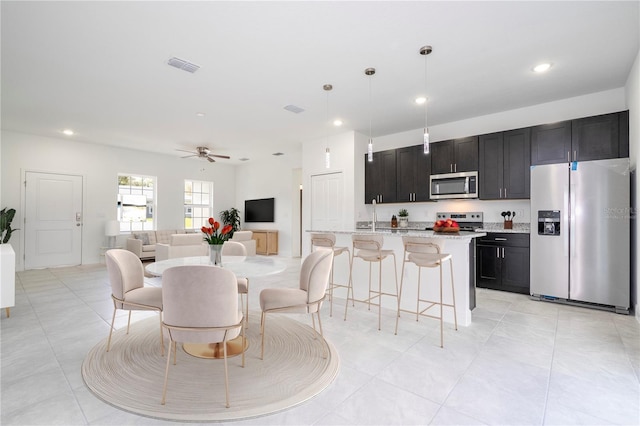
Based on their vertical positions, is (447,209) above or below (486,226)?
above

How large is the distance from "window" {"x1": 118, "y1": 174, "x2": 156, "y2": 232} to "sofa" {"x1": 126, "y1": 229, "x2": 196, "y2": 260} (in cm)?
32

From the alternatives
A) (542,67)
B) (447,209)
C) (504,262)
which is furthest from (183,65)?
(504,262)

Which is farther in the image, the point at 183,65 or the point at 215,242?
the point at 183,65

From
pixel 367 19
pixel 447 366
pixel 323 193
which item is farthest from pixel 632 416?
pixel 323 193

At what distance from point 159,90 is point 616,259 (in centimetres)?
601

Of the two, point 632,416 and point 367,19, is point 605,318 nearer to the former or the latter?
point 632,416

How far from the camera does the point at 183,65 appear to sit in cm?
339

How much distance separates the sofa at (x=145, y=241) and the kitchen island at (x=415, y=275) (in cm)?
521

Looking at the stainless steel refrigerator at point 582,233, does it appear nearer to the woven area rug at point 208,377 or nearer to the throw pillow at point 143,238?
the woven area rug at point 208,377

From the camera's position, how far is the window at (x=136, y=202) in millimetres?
7727

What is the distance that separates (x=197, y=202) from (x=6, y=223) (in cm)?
418

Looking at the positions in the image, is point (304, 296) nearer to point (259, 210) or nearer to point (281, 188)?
point (281, 188)

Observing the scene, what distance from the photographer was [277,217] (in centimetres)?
883

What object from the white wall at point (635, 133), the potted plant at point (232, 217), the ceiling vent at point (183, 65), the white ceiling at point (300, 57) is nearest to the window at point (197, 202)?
the potted plant at point (232, 217)
